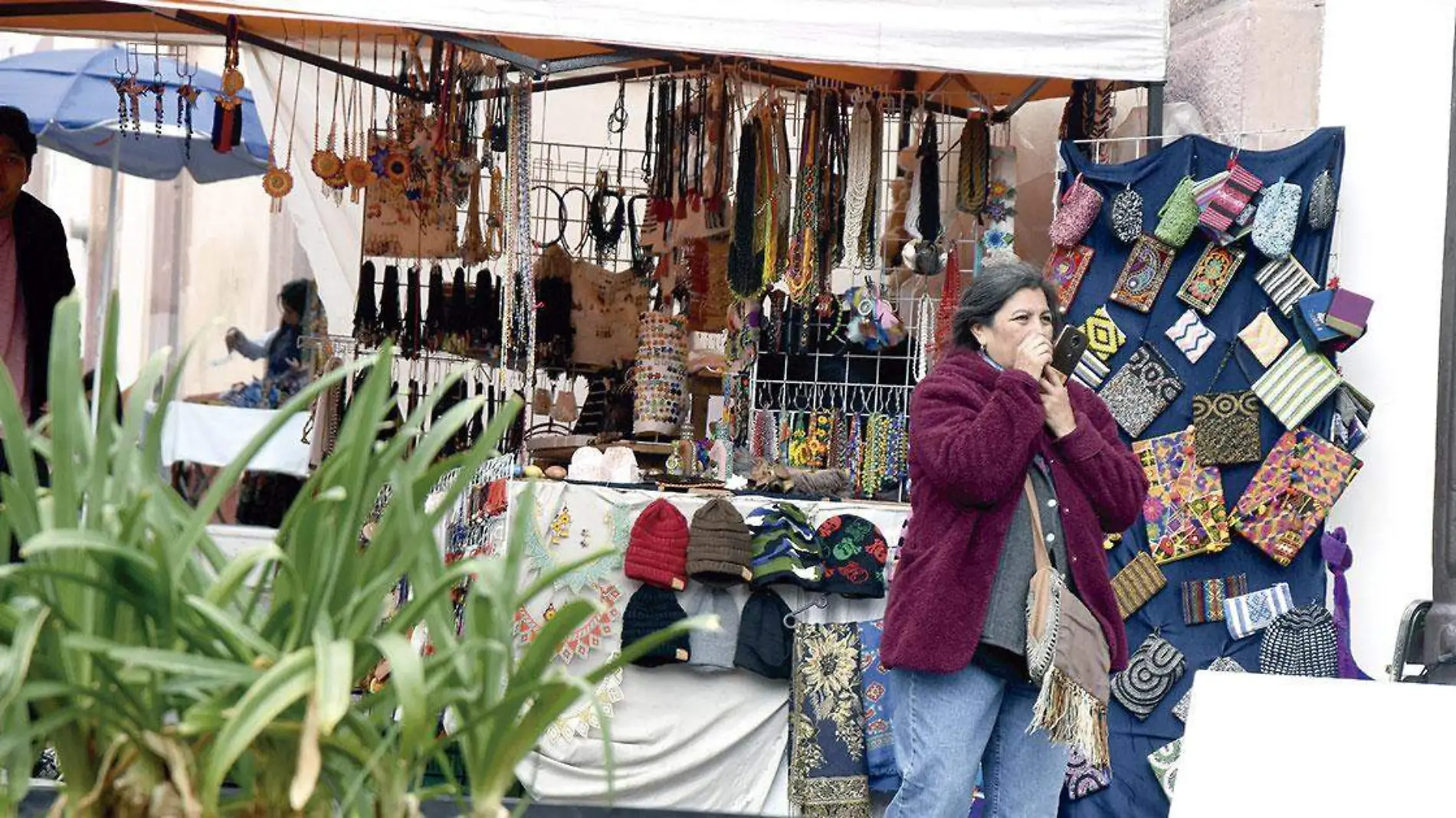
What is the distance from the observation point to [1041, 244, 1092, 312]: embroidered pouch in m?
5.21

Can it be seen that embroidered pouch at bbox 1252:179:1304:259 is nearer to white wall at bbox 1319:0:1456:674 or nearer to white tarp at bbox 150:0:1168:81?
white wall at bbox 1319:0:1456:674

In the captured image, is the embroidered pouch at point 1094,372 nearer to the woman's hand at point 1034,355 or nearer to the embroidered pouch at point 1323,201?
Result: the embroidered pouch at point 1323,201

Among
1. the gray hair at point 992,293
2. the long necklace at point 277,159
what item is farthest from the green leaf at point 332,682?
the long necklace at point 277,159

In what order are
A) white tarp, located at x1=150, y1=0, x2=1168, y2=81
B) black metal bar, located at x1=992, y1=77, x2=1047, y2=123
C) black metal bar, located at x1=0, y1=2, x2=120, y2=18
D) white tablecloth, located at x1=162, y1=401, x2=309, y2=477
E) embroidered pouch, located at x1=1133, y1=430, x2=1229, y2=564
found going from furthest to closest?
1. white tablecloth, located at x1=162, y1=401, x2=309, y2=477
2. black metal bar, located at x1=0, y1=2, x2=120, y2=18
3. black metal bar, located at x1=992, y1=77, x2=1047, y2=123
4. embroidered pouch, located at x1=1133, y1=430, x2=1229, y2=564
5. white tarp, located at x1=150, y1=0, x2=1168, y2=81

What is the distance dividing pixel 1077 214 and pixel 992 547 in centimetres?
187

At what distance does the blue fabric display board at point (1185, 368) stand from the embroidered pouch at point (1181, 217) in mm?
50

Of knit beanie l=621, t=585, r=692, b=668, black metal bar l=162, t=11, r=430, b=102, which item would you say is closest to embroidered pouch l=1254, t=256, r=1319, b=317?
knit beanie l=621, t=585, r=692, b=668

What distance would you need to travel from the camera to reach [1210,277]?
5074 mm

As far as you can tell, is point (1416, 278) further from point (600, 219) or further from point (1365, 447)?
point (600, 219)

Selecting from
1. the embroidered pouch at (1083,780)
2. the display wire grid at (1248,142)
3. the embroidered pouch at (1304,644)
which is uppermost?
the display wire grid at (1248,142)

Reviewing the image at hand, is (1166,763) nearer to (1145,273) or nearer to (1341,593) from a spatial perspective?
(1341,593)

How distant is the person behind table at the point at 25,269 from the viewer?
17.4ft

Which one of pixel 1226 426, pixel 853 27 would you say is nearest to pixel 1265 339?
pixel 1226 426

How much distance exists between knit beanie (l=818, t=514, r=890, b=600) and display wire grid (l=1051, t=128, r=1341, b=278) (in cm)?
117
